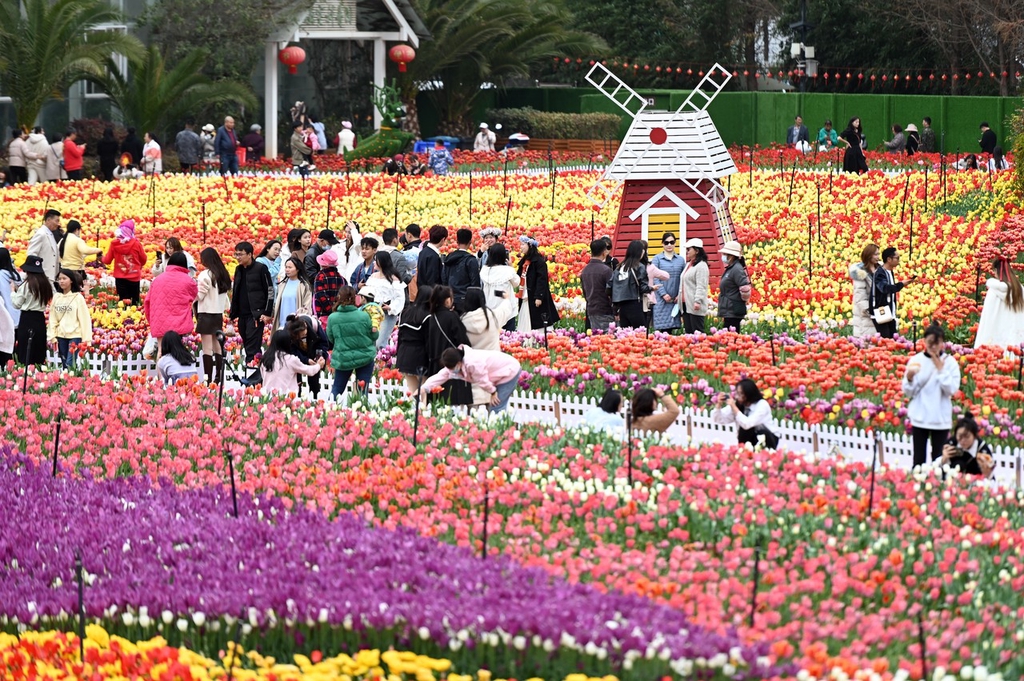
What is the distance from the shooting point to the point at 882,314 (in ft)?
60.6

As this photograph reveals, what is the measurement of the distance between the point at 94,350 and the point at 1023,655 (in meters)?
12.6

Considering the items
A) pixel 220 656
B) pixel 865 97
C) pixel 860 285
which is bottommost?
pixel 220 656

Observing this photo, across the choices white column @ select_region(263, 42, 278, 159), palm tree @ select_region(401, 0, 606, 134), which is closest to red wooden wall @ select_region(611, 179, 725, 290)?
white column @ select_region(263, 42, 278, 159)

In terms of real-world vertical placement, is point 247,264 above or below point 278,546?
above

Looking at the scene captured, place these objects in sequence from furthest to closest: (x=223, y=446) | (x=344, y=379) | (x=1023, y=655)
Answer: (x=344, y=379) < (x=223, y=446) < (x=1023, y=655)

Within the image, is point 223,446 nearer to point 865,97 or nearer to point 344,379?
point 344,379

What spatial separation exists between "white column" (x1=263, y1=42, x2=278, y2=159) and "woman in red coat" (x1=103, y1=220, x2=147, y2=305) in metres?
23.2

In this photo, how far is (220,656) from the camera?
9164mm

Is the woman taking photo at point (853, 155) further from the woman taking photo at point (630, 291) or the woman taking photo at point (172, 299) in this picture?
the woman taking photo at point (172, 299)

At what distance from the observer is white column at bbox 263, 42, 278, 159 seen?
4550 centimetres

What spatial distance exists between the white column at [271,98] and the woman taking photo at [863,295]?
2881 centimetres

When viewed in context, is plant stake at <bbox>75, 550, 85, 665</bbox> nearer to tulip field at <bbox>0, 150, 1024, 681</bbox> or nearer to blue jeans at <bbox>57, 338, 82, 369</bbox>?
tulip field at <bbox>0, 150, 1024, 681</bbox>

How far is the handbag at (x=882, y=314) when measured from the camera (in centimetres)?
1848

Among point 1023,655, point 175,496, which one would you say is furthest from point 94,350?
point 1023,655
